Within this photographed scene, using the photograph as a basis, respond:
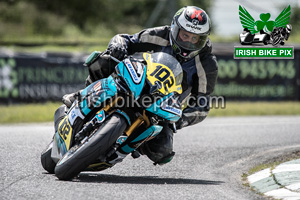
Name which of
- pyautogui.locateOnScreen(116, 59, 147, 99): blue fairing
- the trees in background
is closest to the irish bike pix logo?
pyautogui.locateOnScreen(116, 59, 147, 99): blue fairing

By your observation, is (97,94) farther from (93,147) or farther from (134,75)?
(93,147)

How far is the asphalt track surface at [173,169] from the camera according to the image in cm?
457

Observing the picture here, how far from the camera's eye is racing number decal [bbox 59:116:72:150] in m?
5.00

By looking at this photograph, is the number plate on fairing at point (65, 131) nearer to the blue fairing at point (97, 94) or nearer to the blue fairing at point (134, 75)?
the blue fairing at point (97, 94)

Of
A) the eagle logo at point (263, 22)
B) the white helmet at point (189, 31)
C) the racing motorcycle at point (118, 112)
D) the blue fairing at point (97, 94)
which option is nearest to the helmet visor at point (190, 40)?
the white helmet at point (189, 31)

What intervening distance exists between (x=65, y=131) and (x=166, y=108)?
Answer: 41.6 inches

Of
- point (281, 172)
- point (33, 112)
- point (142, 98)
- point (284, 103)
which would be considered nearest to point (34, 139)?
point (142, 98)

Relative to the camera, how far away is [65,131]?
A: 509 centimetres

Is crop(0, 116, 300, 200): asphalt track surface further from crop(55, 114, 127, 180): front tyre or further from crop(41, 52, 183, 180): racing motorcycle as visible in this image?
crop(41, 52, 183, 180): racing motorcycle

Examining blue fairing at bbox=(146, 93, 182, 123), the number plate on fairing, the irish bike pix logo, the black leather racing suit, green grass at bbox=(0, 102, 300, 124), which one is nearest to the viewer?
blue fairing at bbox=(146, 93, 182, 123)

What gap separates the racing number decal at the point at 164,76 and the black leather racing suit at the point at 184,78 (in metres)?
0.67

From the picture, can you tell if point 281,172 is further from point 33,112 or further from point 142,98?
point 33,112

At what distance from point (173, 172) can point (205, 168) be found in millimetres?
533

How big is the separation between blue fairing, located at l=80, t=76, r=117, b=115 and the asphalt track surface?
29.0 inches
